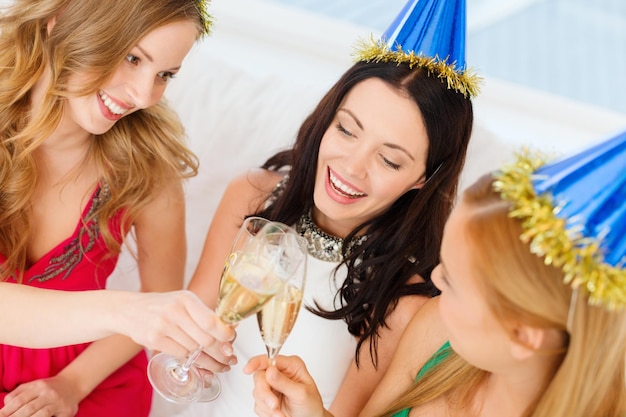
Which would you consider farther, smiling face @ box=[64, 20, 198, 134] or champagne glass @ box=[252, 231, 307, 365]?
smiling face @ box=[64, 20, 198, 134]

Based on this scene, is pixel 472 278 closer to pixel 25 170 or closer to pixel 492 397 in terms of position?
pixel 492 397

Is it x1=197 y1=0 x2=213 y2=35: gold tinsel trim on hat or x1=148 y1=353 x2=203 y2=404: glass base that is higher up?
x1=197 y1=0 x2=213 y2=35: gold tinsel trim on hat

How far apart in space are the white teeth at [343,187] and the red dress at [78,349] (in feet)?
2.11

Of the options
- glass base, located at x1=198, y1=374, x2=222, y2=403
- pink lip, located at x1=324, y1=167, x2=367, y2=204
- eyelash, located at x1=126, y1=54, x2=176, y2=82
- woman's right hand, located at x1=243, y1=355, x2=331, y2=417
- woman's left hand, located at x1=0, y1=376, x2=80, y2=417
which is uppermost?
eyelash, located at x1=126, y1=54, x2=176, y2=82

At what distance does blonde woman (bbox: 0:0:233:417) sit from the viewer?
5.61ft

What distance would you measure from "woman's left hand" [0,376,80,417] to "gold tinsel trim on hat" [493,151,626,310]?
1264mm

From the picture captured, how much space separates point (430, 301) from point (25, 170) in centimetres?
107

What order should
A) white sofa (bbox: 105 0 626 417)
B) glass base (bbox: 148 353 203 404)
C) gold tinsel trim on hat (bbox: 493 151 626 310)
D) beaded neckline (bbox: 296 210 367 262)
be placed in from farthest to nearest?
white sofa (bbox: 105 0 626 417)
beaded neckline (bbox: 296 210 367 262)
glass base (bbox: 148 353 203 404)
gold tinsel trim on hat (bbox: 493 151 626 310)

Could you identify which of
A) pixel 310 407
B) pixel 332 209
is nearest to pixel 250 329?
pixel 332 209

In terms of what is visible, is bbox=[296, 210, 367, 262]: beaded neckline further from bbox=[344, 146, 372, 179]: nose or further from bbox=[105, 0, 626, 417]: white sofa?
bbox=[105, 0, 626, 417]: white sofa

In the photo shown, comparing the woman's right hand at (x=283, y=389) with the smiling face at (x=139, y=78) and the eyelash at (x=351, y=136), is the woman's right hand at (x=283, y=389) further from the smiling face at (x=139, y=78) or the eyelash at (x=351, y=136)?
the smiling face at (x=139, y=78)

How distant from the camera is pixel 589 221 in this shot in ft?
4.01

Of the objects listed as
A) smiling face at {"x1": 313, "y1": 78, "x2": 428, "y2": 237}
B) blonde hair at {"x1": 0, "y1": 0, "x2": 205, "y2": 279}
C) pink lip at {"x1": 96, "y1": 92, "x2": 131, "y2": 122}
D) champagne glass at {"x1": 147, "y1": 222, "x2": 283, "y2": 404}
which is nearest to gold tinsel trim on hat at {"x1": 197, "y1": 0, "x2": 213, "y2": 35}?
blonde hair at {"x1": 0, "y1": 0, "x2": 205, "y2": 279}

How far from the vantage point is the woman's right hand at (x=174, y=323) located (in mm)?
1388
